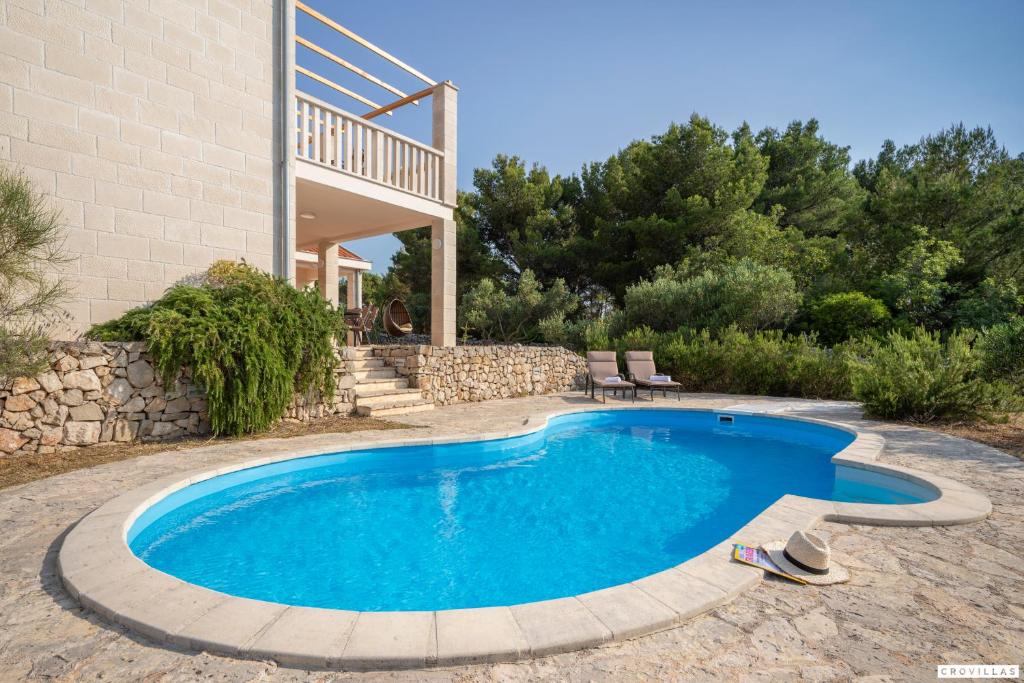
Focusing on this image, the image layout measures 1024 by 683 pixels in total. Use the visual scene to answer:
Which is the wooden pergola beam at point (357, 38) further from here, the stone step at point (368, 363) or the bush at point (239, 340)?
the stone step at point (368, 363)

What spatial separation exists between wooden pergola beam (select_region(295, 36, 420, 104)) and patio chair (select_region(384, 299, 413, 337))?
5129mm

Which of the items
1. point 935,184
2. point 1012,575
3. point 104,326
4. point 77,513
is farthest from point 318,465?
point 935,184

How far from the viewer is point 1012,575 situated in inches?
102

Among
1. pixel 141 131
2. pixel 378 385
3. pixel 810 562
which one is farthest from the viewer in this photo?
pixel 378 385

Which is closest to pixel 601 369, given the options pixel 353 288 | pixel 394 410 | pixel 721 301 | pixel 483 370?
pixel 483 370

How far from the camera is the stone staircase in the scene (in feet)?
25.6

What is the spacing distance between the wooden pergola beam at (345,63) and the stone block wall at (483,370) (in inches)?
201

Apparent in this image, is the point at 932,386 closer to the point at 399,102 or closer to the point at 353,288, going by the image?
the point at 399,102

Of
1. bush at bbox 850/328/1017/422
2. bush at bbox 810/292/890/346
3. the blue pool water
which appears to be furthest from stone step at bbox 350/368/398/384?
bush at bbox 810/292/890/346

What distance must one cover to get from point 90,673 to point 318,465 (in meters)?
3.61

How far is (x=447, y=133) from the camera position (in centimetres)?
993

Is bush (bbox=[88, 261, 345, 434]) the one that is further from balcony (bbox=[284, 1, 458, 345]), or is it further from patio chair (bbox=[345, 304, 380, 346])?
patio chair (bbox=[345, 304, 380, 346])

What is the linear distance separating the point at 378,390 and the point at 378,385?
130 mm

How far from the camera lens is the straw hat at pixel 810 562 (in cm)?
252
